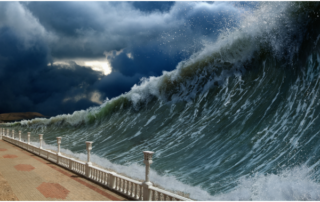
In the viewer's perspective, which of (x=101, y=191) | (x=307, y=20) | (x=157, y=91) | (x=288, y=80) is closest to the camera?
(x=101, y=191)

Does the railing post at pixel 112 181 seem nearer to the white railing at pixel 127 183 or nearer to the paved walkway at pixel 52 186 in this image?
the white railing at pixel 127 183

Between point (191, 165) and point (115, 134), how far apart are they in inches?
472

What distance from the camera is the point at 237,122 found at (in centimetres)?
1351

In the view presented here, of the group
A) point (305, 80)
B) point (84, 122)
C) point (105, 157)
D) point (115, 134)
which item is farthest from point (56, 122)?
point (305, 80)

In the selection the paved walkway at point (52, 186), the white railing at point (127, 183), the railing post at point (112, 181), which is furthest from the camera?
the railing post at point (112, 181)

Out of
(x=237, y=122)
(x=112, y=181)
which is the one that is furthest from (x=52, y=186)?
(x=237, y=122)

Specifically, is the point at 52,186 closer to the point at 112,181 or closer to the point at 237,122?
the point at 112,181

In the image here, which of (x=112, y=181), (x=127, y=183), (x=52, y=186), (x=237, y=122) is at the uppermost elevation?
(x=237, y=122)

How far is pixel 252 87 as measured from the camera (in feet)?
51.4

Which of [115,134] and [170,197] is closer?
[170,197]

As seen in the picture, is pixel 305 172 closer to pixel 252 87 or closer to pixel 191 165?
pixel 191 165

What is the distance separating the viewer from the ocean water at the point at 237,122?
8120mm

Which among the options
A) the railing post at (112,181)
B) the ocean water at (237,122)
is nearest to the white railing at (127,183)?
the railing post at (112,181)

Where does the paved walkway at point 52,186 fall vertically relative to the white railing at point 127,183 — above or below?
below
